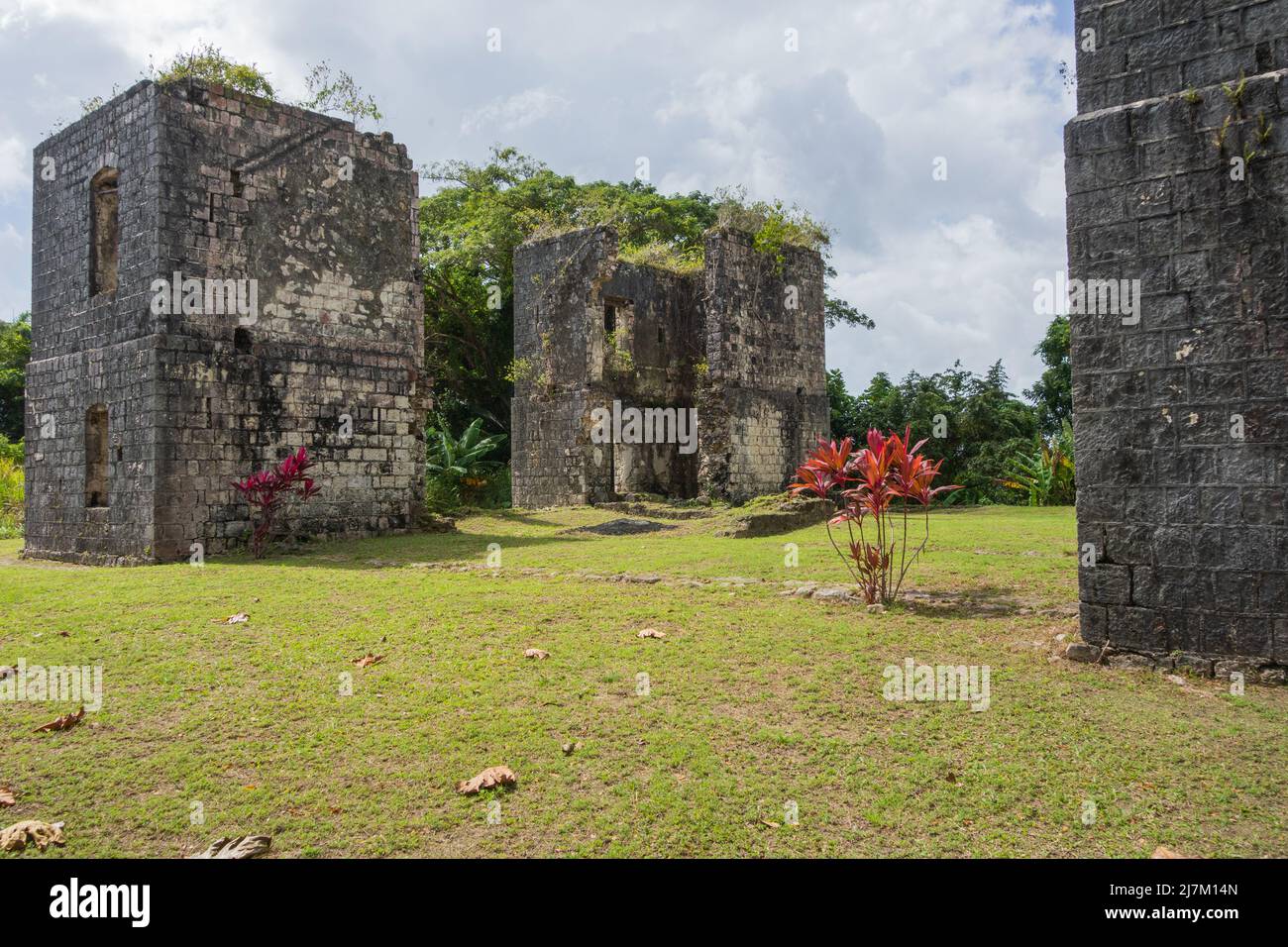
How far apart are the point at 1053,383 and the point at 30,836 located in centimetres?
2655

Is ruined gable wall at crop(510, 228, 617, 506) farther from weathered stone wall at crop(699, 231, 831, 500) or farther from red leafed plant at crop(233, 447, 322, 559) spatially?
red leafed plant at crop(233, 447, 322, 559)

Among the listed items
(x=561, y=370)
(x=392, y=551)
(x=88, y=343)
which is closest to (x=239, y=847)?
(x=392, y=551)

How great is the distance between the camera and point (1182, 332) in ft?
16.8

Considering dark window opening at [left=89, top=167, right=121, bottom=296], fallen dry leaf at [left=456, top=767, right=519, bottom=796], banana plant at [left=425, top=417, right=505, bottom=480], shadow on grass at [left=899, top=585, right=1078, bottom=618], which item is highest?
dark window opening at [left=89, top=167, right=121, bottom=296]

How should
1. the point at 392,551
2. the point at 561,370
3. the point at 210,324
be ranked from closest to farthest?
1. the point at 392,551
2. the point at 210,324
3. the point at 561,370

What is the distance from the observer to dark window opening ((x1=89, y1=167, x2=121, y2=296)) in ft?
40.6

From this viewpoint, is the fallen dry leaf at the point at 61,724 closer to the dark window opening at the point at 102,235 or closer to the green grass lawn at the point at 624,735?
the green grass lawn at the point at 624,735

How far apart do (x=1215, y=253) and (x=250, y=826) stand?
559cm

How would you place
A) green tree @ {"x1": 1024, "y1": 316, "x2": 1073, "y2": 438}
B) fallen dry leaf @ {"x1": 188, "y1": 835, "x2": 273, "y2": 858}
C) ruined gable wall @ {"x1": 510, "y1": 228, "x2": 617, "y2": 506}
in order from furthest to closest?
green tree @ {"x1": 1024, "y1": 316, "x2": 1073, "y2": 438} < ruined gable wall @ {"x1": 510, "y1": 228, "x2": 617, "y2": 506} < fallen dry leaf @ {"x1": 188, "y1": 835, "x2": 273, "y2": 858}

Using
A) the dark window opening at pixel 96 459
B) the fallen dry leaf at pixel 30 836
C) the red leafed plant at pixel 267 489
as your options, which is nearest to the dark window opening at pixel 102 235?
the dark window opening at pixel 96 459

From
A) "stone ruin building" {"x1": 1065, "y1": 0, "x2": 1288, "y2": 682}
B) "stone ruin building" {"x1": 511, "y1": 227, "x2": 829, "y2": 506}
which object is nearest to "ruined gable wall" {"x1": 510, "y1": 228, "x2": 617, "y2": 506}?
"stone ruin building" {"x1": 511, "y1": 227, "x2": 829, "y2": 506}

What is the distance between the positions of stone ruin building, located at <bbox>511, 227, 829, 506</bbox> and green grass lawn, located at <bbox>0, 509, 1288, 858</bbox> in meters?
12.4

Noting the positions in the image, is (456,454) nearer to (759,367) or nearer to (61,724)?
(759,367)

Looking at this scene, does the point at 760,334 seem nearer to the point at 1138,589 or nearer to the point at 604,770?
the point at 1138,589
